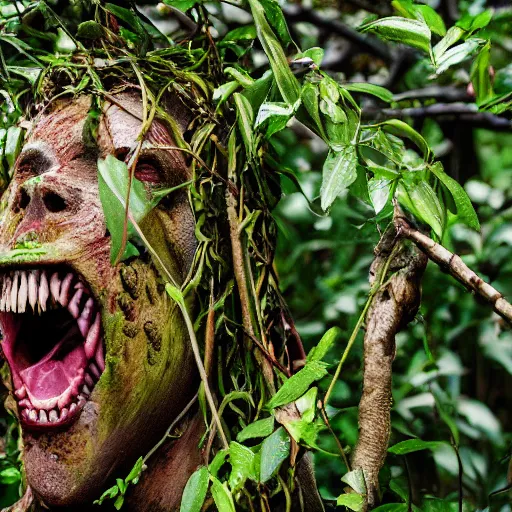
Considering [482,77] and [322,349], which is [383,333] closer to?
[322,349]

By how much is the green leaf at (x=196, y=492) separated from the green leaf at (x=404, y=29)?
55cm

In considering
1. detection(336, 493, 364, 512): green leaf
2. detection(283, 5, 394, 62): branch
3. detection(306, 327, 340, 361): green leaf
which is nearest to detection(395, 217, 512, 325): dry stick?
detection(306, 327, 340, 361): green leaf

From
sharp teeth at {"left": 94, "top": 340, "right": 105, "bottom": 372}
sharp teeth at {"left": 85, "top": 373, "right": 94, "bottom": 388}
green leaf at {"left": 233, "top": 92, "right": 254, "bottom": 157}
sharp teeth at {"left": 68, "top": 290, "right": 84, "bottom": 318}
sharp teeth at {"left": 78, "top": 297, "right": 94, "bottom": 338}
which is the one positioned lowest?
sharp teeth at {"left": 85, "top": 373, "right": 94, "bottom": 388}

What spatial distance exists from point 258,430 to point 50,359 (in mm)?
280

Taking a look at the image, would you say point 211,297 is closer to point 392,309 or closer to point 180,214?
point 180,214

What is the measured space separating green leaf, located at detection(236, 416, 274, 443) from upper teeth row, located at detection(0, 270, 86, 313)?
0.82 ft

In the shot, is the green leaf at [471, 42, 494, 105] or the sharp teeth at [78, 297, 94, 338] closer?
the sharp teeth at [78, 297, 94, 338]

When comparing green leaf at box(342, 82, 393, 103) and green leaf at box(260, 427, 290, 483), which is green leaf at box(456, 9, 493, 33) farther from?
green leaf at box(260, 427, 290, 483)

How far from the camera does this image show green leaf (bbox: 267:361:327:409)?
683 millimetres

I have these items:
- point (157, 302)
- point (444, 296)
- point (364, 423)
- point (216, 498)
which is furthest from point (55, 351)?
point (444, 296)

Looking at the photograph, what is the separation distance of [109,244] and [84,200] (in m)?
0.07

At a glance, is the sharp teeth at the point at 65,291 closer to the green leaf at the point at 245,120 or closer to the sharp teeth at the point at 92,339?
the sharp teeth at the point at 92,339

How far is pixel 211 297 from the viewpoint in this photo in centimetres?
80

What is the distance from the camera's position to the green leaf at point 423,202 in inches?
28.0
